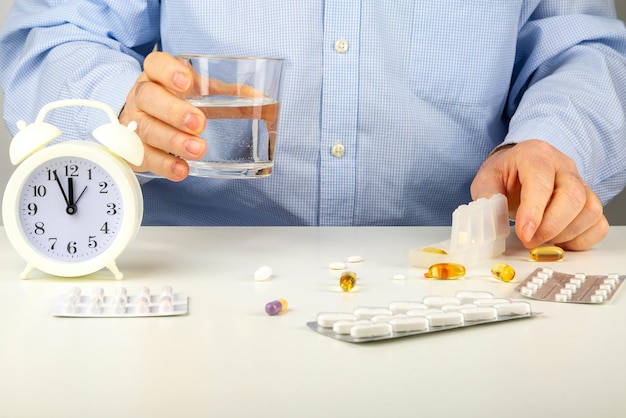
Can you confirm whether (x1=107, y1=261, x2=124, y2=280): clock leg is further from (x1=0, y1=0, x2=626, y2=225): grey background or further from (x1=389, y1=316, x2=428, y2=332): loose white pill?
(x1=0, y1=0, x2=626, y2=225): grey background

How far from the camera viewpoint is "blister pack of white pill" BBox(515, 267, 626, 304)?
90 cm

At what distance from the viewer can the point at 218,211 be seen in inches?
61.4

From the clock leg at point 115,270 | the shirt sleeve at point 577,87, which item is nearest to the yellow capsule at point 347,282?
the clock leg at point 115,270

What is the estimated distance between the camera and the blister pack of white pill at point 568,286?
904mm

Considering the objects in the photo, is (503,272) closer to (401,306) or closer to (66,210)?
(401,306)

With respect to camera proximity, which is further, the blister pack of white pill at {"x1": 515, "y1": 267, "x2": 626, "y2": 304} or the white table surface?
the blister pack of white pill at {"x1": 515, "y1": 267, "x2": 626, "y2": 304}

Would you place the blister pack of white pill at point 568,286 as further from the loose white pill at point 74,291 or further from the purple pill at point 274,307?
the loose white pill at point 74,291

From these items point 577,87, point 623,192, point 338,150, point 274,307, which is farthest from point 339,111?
point 623,192

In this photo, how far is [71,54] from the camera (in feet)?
4.60

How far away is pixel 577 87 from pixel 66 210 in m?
0.82

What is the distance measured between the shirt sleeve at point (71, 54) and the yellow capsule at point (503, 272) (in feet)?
1.85

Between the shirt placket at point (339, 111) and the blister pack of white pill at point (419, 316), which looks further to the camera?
the shirt placket at point (339, 111)

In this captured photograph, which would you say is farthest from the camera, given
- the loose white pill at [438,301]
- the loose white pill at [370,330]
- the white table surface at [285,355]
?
the loose white pill at [438,301]

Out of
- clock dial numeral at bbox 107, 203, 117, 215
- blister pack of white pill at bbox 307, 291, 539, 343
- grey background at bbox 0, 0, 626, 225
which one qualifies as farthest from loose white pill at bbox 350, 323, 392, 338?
grey background at bbox 0, 0, 626, 225
